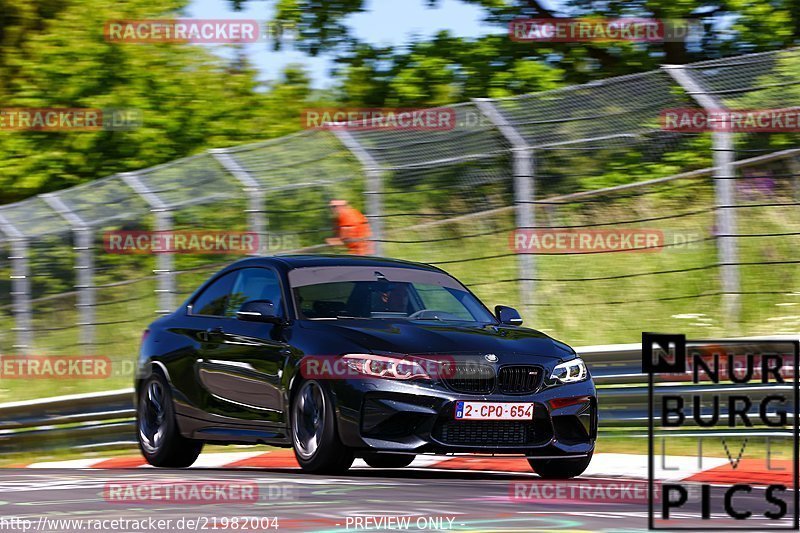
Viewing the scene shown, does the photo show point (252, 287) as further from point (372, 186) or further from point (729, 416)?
point (372, 186)

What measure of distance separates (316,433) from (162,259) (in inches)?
265

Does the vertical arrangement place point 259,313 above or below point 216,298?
above

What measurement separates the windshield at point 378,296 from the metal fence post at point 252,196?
171 inches

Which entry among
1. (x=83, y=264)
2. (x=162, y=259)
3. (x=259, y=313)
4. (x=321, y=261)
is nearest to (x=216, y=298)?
(x=321, y=261)

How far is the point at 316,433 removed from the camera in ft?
30.6

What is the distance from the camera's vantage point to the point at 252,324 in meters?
10.3

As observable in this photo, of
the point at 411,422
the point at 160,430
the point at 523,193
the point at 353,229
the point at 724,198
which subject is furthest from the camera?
the point at 353,229

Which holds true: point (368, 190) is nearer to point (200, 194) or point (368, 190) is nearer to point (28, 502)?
point (200, 194)

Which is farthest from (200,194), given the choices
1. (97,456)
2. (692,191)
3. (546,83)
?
(546,83)

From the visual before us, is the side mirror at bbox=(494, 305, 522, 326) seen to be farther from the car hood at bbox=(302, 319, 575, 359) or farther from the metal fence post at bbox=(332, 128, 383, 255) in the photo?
the metal fence post at bbox=(332, 128, 383, 255)

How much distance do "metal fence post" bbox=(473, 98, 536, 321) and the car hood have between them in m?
3.27

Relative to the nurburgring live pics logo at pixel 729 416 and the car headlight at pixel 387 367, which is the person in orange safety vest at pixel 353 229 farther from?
the car headlight at pixel 387 367

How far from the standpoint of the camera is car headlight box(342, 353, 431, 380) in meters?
9.07

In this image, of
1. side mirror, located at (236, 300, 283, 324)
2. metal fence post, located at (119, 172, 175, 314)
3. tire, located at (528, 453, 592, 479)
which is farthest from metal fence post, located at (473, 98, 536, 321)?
metal fence post, located at (119, 172, 175, 314)
